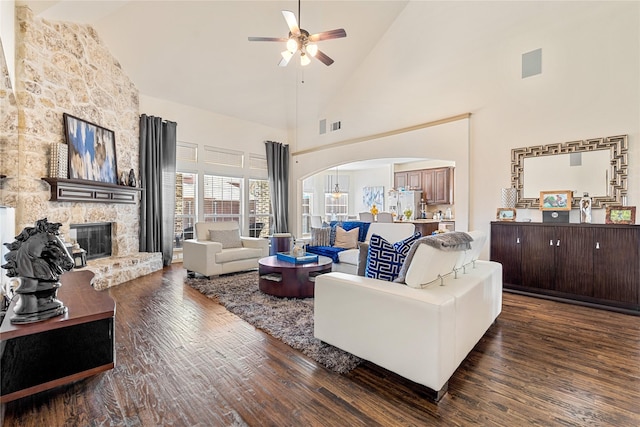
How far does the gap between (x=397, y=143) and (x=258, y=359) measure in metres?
4.78

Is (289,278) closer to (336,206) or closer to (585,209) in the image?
(585,209)

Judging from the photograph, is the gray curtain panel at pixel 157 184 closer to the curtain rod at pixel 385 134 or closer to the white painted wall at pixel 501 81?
the curtain rod at pixel 385 134

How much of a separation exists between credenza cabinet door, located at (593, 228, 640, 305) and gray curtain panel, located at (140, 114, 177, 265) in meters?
6.73

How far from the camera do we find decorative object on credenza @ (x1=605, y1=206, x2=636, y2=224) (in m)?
3.49

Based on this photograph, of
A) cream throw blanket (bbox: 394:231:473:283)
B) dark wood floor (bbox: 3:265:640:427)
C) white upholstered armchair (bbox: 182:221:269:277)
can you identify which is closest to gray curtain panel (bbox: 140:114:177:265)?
white upholstered armchair (bbox: 182:221:269:277)

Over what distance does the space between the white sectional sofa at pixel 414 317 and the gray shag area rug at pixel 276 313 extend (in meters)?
0.13

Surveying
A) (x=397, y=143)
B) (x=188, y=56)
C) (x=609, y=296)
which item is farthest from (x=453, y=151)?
(x=188, y=56)

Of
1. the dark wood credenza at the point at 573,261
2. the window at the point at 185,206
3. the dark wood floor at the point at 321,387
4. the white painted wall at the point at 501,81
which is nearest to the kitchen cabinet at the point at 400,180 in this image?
the white painted wall at the point at 501,81

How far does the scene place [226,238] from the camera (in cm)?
516

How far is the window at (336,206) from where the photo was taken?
11109 millimetres

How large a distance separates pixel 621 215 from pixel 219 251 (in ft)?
17.5

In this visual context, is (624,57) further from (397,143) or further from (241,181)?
(241,181)

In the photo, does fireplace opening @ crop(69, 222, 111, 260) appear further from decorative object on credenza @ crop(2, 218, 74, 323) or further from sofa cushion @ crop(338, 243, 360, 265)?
sofa cushion @ crop(338, 243, 360, 265)

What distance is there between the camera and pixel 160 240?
5.79 meters
